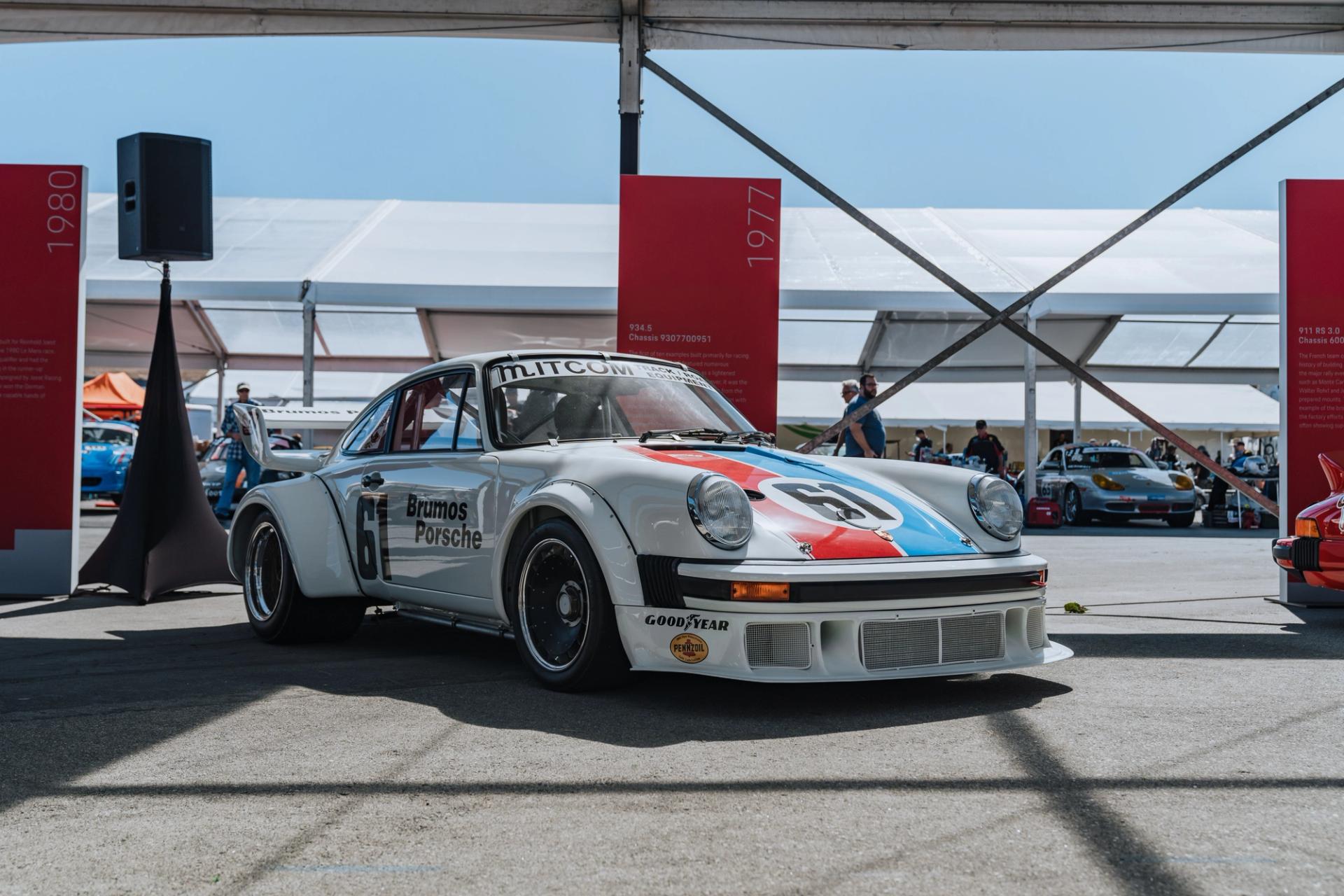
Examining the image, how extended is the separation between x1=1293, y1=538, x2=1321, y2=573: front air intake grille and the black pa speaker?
6672 millimetres

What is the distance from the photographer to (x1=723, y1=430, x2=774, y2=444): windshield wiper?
520 centimetres

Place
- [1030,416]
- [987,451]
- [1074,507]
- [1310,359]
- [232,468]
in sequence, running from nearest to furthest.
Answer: [1310,359] → [232,468] → [1030,416] → [1074,507] → [987,451]

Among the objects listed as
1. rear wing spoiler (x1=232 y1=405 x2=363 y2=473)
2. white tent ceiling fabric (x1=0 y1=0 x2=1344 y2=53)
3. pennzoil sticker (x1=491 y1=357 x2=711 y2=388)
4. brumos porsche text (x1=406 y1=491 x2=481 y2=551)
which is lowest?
brumos porsche text (x1=406 y1=491 x2=481 y2=551)

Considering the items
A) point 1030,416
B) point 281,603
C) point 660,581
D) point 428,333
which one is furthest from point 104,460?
point 660,581

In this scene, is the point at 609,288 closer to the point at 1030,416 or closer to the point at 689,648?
the point at 1030,416

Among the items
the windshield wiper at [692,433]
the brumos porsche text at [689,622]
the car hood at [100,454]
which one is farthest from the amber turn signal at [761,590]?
the car hood at [100,454]

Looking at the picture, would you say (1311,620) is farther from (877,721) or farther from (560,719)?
(560,719)

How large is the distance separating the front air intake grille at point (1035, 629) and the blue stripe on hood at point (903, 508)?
12.1 inches

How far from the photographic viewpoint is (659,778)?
320cm

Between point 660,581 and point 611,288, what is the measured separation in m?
10.8

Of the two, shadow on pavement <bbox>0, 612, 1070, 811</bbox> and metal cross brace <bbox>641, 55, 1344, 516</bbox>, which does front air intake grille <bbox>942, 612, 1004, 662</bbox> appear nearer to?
shadow on pavement <bbox>0, 612, 1070, 811</bbox>

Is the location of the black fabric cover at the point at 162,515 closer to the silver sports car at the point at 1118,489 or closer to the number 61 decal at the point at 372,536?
the number 61 decal at the point at 372,536

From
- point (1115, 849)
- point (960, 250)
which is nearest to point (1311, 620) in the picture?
point (1115, 849)

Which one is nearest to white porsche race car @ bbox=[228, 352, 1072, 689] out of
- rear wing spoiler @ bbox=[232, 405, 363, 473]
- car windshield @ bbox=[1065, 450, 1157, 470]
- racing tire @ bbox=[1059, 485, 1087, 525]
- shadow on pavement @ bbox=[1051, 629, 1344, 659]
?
rear wing spoiler @ bbox=[232, 405, 363, 473]
